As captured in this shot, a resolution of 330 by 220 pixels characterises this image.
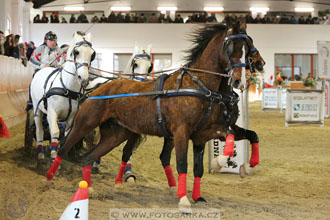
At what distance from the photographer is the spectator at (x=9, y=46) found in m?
15.2

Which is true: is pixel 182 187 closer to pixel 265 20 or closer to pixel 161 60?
pixel 161 60

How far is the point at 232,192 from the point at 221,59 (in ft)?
6.71

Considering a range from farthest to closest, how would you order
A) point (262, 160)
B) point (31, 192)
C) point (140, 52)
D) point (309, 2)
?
point (309, 2)
point (262, 160)
point (140, 52)
point (31, 192)

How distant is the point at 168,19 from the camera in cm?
2977

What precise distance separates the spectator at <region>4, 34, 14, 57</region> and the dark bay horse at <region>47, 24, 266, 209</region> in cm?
991

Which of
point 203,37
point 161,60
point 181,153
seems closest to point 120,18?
point 161,60

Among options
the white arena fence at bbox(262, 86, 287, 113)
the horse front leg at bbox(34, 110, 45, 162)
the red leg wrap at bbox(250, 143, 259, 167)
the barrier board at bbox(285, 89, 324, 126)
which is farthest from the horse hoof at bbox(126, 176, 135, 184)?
the white arena fence at bbox(262, 86, 287, 113)

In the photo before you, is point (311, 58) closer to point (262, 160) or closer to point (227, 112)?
point (262, 160)

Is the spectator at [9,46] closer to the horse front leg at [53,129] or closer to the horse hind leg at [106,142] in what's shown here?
the horse front leg at [53,129]

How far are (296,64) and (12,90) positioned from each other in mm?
22275

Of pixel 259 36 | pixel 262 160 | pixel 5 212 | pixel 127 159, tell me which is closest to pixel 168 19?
pixel 259 36

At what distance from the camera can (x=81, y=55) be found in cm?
702

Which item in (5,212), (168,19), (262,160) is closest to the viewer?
(5,212)

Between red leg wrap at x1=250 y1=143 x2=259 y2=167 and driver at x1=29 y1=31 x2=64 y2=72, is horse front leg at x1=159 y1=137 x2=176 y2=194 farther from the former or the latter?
driver at x1=29 y1=31 x2=64 y2=72
